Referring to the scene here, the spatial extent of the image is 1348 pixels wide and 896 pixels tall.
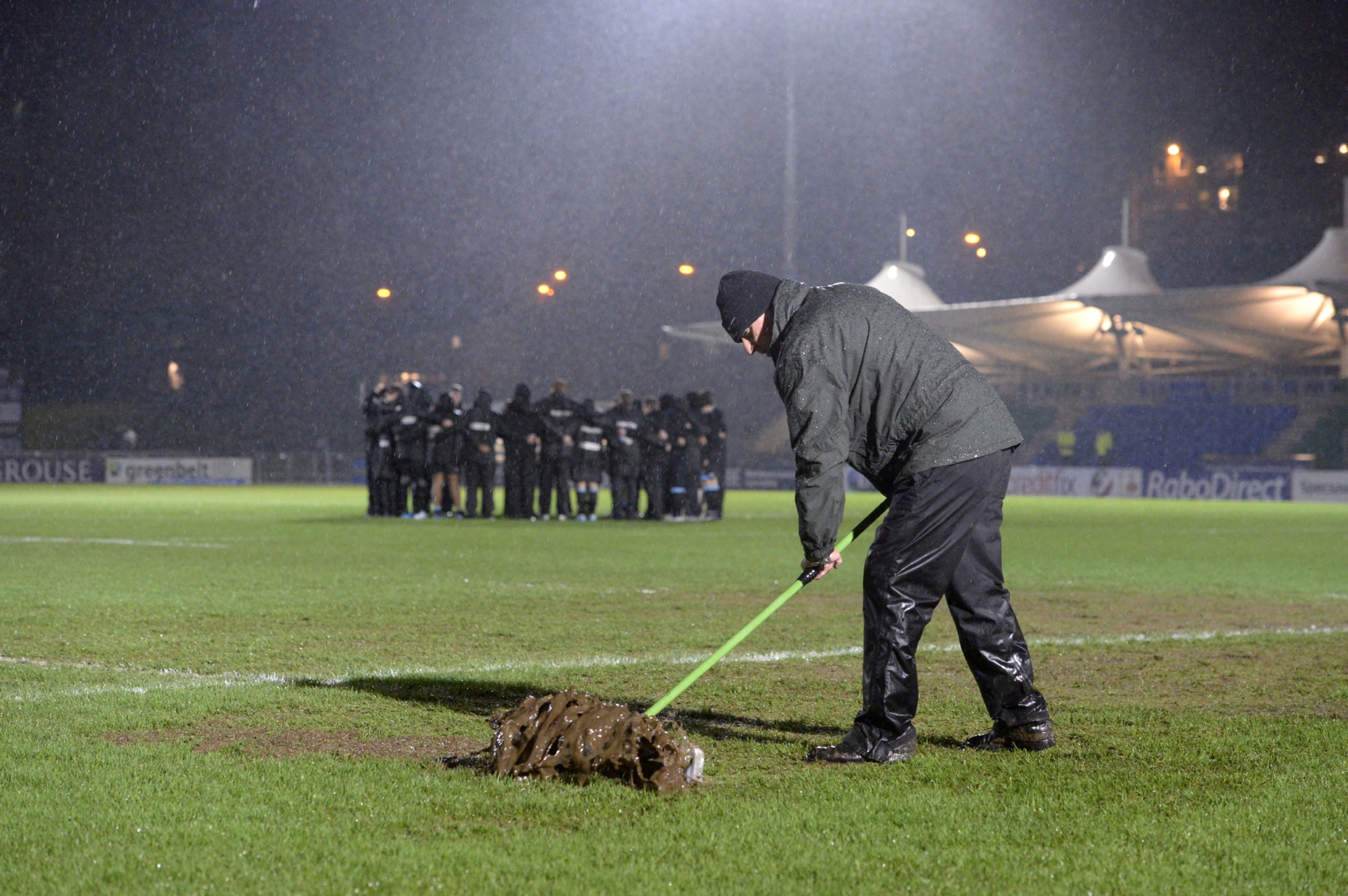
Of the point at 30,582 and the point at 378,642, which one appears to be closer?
the point at 378,642

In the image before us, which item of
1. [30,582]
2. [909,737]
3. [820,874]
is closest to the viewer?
[820,874]

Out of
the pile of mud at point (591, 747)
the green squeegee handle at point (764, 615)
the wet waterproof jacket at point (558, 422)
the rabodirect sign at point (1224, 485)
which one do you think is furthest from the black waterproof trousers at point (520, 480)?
the rabodirect sign at point (1224, 485)

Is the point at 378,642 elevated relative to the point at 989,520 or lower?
lower

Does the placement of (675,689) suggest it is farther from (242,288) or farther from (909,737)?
(242,288)

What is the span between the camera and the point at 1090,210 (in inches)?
2400

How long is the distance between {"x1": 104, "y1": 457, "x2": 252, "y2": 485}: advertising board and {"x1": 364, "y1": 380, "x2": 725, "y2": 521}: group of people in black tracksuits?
2308 centimetres

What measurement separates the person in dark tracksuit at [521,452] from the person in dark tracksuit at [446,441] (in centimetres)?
72

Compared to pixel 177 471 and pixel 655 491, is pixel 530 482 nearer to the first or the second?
pixel 655 491

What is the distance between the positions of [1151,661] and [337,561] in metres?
8.23

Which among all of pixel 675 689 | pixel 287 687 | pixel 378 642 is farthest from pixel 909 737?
pixel 378 642

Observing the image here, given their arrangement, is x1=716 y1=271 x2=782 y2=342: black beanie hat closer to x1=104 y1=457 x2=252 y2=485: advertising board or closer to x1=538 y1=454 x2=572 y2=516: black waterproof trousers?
x1=538 y1=454 x2=572 y2=516: black waterproof trousers

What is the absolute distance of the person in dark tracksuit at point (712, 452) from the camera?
21.2 metres

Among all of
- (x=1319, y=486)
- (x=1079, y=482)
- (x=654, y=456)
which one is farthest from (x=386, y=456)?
(x=1319, y=486)

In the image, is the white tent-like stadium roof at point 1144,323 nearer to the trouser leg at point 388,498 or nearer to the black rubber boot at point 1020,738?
the trouser leg at point 388,498
